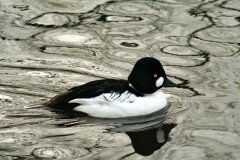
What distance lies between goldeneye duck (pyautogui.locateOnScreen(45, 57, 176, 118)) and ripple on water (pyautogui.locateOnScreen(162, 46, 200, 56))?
197 cm

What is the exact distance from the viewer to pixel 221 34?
37.3ft

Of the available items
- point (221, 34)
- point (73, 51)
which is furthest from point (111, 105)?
point (221, 34)

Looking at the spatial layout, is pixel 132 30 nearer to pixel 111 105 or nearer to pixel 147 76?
pixel 147 76

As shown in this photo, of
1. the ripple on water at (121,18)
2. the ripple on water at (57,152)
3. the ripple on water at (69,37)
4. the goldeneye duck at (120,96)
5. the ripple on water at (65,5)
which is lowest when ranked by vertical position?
the ripple on water at (69,37)

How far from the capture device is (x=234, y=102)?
905 cm

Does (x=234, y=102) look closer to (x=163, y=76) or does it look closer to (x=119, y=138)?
(x=163, y=76)

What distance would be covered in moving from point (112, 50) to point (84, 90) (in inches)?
91.8

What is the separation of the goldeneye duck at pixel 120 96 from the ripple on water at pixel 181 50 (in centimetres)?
197

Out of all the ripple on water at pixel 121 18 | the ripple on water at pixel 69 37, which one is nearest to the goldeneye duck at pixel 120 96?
the ripple on water at pixel 69 37

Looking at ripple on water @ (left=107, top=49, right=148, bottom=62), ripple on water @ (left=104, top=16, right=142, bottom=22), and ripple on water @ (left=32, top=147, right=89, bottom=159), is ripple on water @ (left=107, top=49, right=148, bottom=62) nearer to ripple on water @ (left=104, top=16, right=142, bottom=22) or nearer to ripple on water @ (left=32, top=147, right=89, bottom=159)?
ripple on water @ (left=104, top=16, right=142, bottom=22)

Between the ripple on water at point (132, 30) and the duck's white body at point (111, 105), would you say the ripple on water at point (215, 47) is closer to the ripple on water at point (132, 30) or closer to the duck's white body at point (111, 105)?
the ripple on water at point (132, 30)

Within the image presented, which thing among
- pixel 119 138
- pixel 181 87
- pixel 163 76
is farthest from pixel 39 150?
pixel 181 87

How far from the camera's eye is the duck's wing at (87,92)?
331 inches

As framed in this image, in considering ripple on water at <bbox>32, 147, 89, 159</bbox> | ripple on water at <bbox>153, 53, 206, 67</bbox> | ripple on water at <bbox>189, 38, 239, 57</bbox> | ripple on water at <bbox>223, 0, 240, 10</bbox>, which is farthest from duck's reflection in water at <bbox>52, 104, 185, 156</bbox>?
ripple on water at <bbox>223, 0, 240, 10</bbox>
